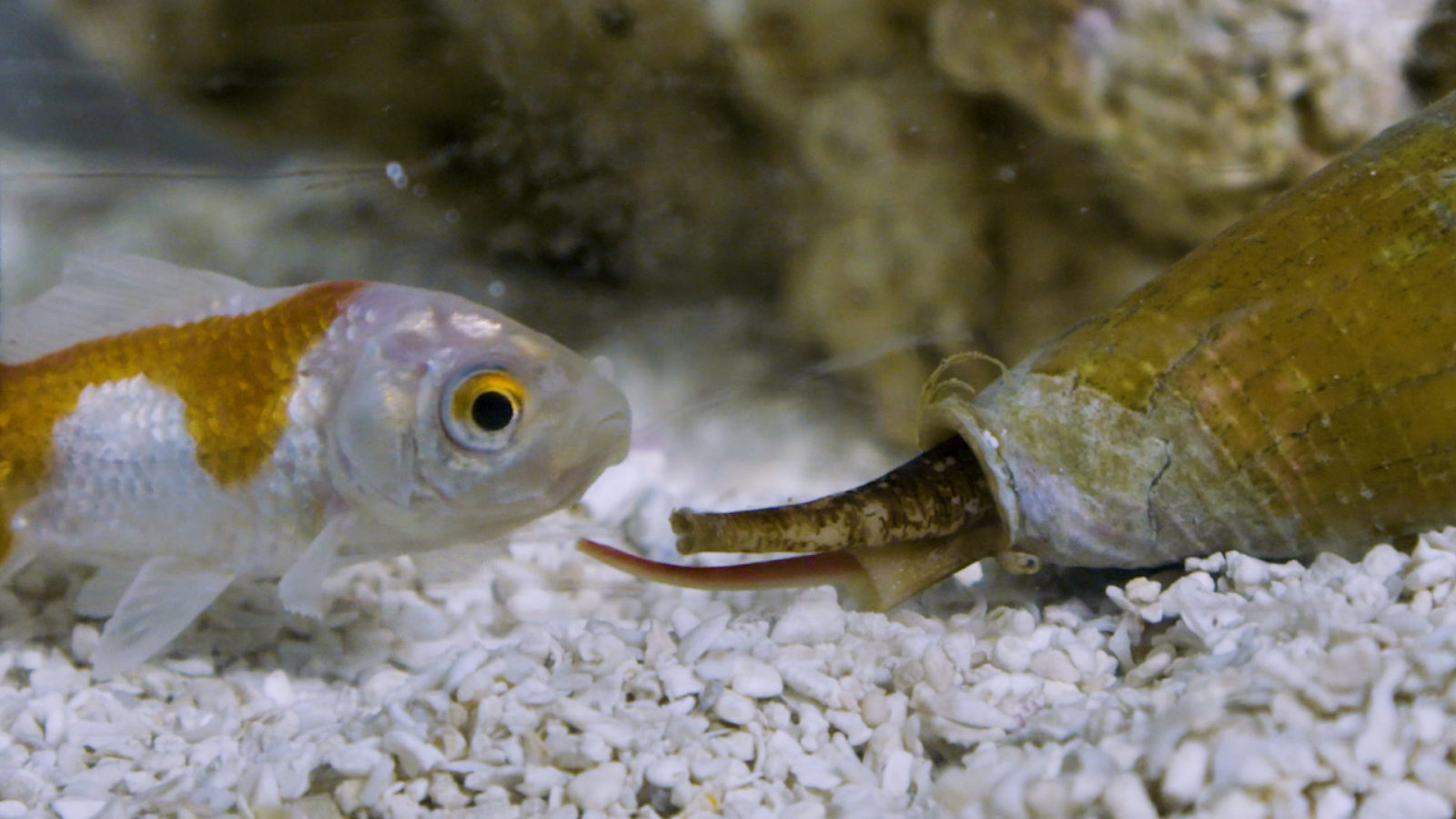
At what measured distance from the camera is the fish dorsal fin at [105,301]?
1860 millimetres

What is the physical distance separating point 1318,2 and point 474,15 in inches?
76.8

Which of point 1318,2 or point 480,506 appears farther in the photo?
point 1318,2

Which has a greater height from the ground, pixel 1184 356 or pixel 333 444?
pixel 1184 356

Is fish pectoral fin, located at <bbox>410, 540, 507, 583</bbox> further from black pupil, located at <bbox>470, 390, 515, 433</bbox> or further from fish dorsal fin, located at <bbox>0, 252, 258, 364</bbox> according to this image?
fish dorsal fin, located at <bbox>0, 252, 258, 364</bbox>

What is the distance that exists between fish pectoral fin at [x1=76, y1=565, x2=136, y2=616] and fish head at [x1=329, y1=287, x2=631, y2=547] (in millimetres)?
530

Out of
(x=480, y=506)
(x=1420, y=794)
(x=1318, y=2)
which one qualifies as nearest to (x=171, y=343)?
(x=480, y=506)

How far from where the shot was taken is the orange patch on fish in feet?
5.71

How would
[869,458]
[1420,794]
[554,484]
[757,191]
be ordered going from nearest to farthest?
[1420,794]
[554,484]
[757,191]
[869,458]

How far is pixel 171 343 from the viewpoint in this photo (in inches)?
70.6

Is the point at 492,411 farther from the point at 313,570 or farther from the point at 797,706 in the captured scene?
the point at 797,706

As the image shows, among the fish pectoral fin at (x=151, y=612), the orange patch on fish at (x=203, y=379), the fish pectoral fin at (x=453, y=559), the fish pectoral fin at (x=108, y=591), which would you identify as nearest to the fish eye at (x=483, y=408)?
the orange patch on fish at (x=203, y=379)

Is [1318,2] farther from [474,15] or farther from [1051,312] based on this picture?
[474,15]

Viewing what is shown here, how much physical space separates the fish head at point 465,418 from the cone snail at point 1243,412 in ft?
0.81

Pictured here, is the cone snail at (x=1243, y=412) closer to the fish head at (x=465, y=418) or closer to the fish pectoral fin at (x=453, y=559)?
the fish head at (x=465, y=418)
